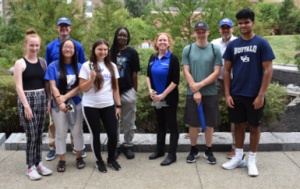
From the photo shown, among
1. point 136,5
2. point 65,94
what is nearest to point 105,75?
point 65,94

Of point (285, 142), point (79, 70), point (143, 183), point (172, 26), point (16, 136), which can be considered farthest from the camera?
point (172, 26)

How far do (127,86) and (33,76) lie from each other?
129cm

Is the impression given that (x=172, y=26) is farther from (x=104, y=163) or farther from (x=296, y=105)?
(x=104, y=163)

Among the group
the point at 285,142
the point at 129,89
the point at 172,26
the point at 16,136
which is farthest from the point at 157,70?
the point at 172,26

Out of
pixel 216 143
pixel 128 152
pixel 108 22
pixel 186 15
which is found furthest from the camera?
pixel 108 22

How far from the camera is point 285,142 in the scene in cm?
499

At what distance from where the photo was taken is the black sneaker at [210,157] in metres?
4.49

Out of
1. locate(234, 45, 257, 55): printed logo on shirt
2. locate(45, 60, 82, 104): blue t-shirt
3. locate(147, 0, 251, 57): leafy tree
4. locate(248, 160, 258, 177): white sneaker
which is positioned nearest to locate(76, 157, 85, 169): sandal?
locate(45, 60, 82, 104): blue t-shirt

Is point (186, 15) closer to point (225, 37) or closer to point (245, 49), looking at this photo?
point (225, 37)

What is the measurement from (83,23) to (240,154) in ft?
21.9

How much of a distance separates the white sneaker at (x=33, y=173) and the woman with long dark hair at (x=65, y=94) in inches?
12.4

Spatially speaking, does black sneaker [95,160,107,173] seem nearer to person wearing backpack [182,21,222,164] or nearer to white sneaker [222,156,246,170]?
person wearing backpack [182,21,222,164]

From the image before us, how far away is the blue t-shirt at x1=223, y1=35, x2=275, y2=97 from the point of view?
3.87 metres

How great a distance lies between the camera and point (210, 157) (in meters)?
4.54
